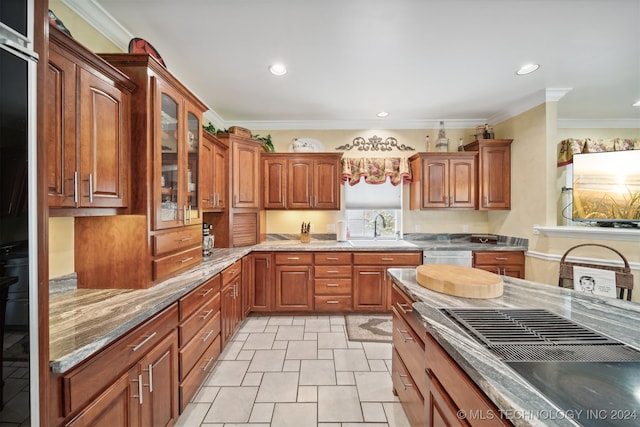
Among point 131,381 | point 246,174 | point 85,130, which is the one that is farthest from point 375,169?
point 131,381

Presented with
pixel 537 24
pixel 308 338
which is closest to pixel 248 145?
pixel 308 338

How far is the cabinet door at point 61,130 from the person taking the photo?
1.21 m

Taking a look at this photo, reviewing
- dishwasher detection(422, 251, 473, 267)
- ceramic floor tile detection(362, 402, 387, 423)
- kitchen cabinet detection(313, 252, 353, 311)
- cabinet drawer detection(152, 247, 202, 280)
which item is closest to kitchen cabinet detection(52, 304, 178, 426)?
cabinet drawer detection(152, 247, 202, 280)

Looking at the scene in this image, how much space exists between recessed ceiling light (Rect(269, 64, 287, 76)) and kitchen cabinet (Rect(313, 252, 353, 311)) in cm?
217

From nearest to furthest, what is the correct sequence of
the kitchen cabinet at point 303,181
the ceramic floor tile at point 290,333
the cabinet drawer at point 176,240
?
the cabinet drawer at point 176,240 → the ceramic floor tile at point 290,333 → the kitchen cabinet at point 303,181

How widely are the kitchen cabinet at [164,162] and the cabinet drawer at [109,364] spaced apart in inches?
18.0

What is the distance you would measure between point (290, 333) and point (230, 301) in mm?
826

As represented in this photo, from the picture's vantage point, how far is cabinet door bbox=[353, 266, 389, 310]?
3459 mm

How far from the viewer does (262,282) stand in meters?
3.44

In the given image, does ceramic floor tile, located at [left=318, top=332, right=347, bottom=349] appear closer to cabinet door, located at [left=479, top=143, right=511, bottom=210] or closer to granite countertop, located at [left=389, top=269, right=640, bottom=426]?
granite countertop, located at [left=389, top=269, right=640, bottom=426]

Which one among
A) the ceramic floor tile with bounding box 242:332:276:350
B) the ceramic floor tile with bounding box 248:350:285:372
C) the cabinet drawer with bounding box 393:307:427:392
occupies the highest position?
the cabinet drawer with bounding box 393:307:427:392

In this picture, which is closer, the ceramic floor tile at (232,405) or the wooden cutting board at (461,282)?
the wooden cutting board at (461,282)

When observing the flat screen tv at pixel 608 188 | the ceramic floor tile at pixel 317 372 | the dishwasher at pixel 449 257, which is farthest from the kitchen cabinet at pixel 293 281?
the flat screen tv at pixel 608 188

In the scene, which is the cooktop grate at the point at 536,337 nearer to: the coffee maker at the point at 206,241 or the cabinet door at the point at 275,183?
the coffee maker at the point at 206,241
